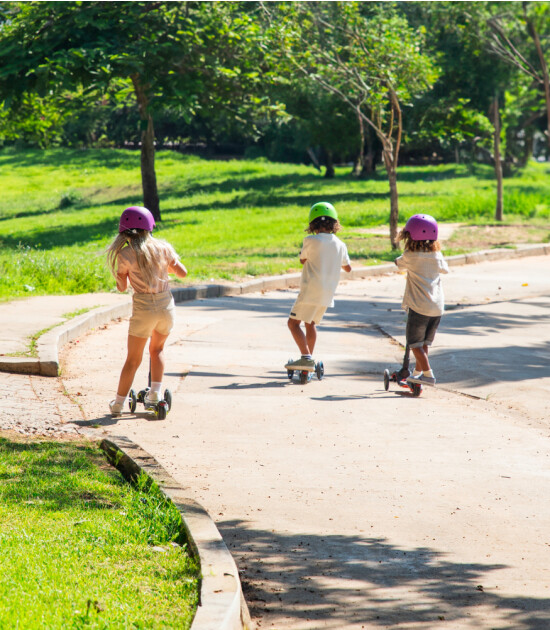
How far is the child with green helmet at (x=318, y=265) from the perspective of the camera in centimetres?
783

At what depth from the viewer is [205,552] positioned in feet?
12.5

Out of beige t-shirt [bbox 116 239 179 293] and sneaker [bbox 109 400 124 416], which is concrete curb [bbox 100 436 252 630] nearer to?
sneaker [bbox 109 400 124 416]

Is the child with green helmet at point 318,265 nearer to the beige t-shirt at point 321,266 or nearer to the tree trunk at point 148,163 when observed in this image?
the beige t-shirt at point 321,266

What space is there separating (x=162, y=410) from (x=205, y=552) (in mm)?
2825

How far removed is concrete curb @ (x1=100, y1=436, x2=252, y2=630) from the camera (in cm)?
322

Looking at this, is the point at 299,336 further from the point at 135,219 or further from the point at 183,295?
the point at 183,295

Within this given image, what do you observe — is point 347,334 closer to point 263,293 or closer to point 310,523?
point 263,293

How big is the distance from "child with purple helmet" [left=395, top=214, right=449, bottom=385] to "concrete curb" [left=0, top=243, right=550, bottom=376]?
3206mm

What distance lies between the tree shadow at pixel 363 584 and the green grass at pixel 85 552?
36cm

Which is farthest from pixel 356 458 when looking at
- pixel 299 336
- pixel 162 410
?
pixel 299 336

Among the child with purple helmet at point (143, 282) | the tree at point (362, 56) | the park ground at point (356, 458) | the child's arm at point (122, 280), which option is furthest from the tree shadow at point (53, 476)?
the tree at point (362, 56)

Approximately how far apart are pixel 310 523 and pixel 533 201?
75.6 feet

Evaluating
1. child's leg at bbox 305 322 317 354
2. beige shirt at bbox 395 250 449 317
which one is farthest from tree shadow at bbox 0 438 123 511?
beige shirt at bbox 395 250 449 317

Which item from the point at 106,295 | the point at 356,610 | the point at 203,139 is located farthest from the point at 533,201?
the point at 203,139
